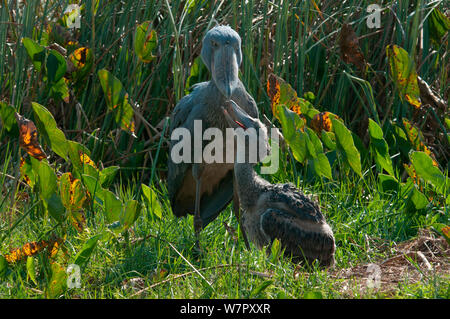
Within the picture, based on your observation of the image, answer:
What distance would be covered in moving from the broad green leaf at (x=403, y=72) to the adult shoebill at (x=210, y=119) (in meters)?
0.89

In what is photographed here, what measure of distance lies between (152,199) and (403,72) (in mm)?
1720

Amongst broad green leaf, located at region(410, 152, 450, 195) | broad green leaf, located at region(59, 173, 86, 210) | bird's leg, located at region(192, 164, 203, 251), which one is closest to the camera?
broad green leaf, located at region(59, 173, 86, 210)

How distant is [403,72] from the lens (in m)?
4.26

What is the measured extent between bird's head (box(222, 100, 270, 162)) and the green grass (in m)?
0.52

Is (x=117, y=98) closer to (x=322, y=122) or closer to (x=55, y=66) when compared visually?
(x=55, y=66)

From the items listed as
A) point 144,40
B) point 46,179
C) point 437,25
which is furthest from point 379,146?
point 46,179

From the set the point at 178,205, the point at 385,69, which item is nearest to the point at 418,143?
the point at 385,69

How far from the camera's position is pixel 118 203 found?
3441mm

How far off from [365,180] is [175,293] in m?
1.81

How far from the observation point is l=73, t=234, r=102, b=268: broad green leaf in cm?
313

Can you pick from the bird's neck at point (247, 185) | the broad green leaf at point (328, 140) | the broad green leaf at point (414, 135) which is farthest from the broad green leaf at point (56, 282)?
the broad green leaf at point (414, 135)

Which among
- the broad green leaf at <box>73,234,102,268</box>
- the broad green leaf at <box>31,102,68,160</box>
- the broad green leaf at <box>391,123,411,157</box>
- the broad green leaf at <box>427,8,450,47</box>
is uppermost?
the broad green leaf at <box>427,8,450,47</box>

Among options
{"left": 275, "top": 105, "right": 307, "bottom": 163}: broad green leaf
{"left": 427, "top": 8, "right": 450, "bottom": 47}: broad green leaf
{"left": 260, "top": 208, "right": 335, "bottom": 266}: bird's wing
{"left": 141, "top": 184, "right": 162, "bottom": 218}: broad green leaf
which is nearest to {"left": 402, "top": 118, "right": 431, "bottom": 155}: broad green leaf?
{"left": 275, "top": 105, "right": 307, "bottom": 163}: broad green leaf

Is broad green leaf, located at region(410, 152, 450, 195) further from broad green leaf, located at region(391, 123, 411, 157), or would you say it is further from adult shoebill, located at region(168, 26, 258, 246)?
adult shoebill, located at region(168, 26, 258, 246)
